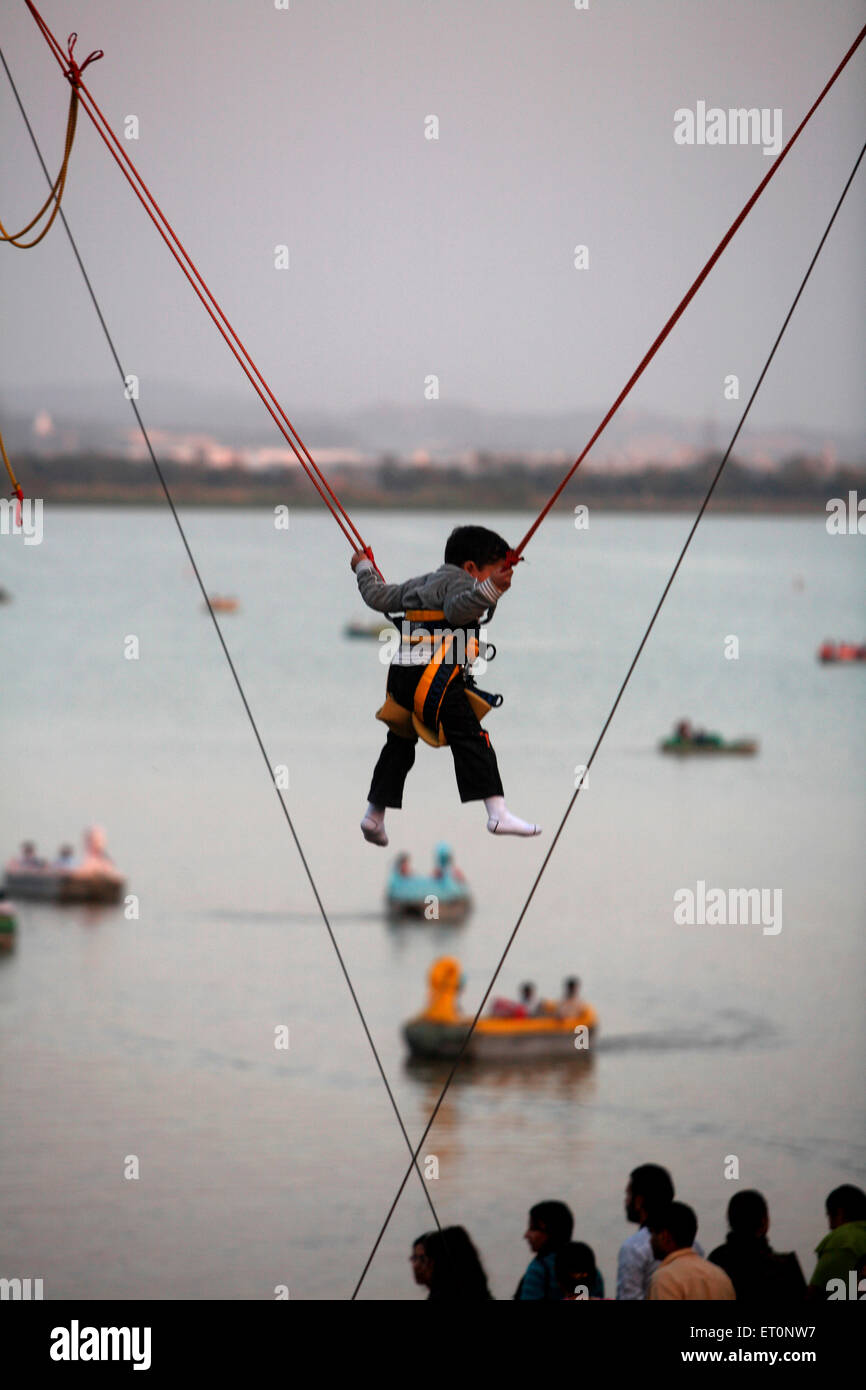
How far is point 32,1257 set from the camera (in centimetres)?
2317

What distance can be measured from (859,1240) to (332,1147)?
20424 millimetres

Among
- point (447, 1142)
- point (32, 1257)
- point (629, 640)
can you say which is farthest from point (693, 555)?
point (32, 1257)

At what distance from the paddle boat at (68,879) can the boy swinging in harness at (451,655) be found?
34487mm

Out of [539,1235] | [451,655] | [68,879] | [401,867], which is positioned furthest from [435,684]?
[68,879]

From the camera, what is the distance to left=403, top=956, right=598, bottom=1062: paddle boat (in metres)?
29.0

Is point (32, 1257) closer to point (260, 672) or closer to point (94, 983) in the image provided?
point (94, 983)

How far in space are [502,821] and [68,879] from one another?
35.4 m

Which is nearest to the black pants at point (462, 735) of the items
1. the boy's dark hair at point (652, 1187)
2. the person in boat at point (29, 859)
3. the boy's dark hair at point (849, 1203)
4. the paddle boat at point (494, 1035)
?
the boy's dark hair at point (652, 1187)

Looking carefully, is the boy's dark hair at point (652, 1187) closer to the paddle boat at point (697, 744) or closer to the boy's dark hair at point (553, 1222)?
the boy's dark hair at point (553, 1222)

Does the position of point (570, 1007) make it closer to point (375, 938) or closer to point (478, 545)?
point (375, 938)

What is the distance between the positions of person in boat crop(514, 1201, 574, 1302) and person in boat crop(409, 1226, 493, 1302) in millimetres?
231

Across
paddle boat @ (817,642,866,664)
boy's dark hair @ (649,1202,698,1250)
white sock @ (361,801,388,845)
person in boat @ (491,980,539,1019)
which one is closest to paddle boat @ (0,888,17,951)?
person in boat @ (491,980,539,1019)

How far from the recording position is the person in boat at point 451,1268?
7.21m

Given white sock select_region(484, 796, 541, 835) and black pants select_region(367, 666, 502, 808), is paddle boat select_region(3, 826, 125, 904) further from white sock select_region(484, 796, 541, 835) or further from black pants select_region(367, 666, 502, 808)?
white sock select_region(484, 796, 541, 835)
